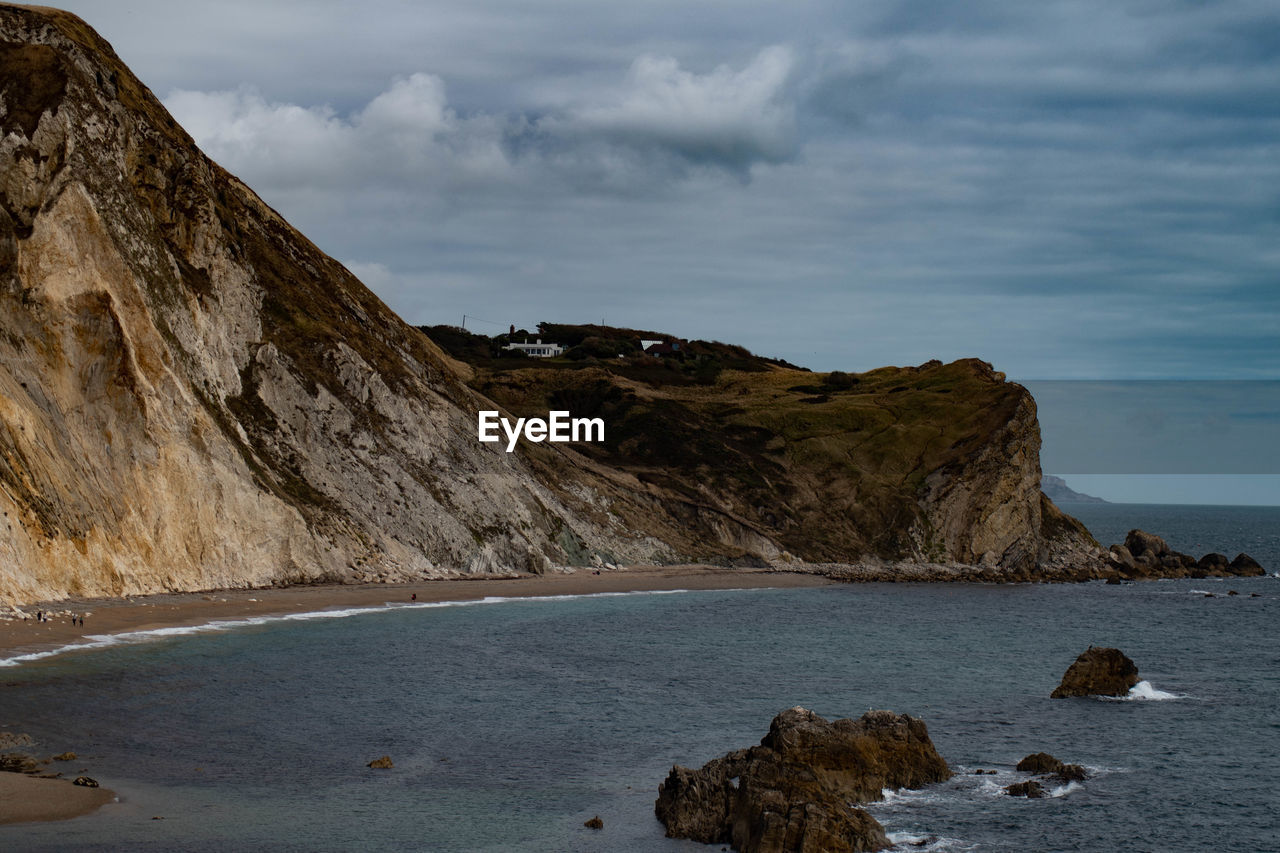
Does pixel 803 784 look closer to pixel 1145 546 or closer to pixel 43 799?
pixel 43 799

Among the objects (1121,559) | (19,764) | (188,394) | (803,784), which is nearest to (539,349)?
(1121,559)

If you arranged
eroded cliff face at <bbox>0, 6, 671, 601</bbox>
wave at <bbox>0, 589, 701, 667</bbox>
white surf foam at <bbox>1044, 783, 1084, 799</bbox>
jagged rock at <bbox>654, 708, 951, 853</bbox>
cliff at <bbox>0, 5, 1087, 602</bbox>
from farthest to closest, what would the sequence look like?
cliff at <bbox>0, 5, 1087, 602</bbox> < eroded cliff face at <bbox>0, 6, 671, 601</bbox> < wave at <bbox>0, 589, 701, 667</bbox> < white surf foam at <bbox>1044, 783, 1084, 799</bbox> < jagged rock at <bbox>654, 708, 951, 853</bbox>

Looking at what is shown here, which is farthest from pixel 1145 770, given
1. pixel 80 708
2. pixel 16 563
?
pixel 16 563

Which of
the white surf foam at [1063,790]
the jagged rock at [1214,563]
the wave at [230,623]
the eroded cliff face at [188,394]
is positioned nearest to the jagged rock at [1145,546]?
the jagged rock at [1214,563]

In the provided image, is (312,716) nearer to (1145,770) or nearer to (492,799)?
(492,799)

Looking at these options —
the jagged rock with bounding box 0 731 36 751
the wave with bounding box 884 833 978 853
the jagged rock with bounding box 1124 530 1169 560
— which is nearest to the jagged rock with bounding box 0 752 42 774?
the jagged rock with bounding box 0 731 36 751

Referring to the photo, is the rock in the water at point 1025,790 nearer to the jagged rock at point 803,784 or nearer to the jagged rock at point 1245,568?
the jagged rock at point 803,784

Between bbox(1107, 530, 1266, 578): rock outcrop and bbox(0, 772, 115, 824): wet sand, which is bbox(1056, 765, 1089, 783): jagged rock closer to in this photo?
bbox(0, 772, 115, 824): wet sand
